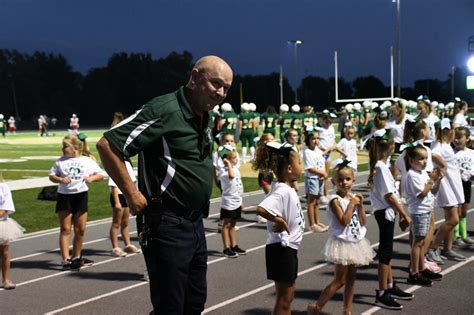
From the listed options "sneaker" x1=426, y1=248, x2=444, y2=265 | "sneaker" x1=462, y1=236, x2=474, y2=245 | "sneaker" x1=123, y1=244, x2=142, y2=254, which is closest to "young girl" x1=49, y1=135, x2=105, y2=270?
"sneaker" x1=123, y1=244, x2=142, y2=254

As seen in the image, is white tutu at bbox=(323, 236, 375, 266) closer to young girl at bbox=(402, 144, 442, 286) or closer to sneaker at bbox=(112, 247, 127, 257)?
young girl at bbox=(402, 144, 442, 286)

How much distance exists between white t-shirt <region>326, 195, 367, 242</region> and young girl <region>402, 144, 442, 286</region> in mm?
1401

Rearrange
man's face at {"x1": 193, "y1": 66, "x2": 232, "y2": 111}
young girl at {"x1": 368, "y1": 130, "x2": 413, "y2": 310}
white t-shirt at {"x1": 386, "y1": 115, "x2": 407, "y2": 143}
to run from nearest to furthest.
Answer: man's face at {"x1": 193, "y1": 66, "x2": 232, "y2": 111}
young girl at {"x1": 368, "y1": 130, "x2": 413, "y2": 310}
white t-shirt at {"x1": 386, "y1": 115, "x2": 407, "y2": 143}

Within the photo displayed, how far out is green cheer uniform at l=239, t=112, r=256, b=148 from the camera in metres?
27.4

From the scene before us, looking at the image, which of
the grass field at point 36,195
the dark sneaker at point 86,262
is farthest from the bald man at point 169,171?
the grass field at point 36,195

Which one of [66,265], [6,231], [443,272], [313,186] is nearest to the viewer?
[6,231]

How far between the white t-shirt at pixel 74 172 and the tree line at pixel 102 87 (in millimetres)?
82571

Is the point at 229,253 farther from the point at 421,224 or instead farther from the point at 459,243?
the point at 459,243

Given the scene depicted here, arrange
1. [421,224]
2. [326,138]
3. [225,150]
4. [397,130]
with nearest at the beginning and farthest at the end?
[421,224]
[225,150]
[397,130]
[326,138]

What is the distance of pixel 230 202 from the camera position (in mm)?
9703

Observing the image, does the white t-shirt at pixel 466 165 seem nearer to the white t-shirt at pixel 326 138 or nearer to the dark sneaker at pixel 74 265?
the dark sneaker at pixel 74 265

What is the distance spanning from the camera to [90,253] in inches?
400

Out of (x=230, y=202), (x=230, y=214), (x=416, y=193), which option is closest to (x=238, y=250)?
(x=230, y=214)

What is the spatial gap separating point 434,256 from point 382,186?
2.25 meters
